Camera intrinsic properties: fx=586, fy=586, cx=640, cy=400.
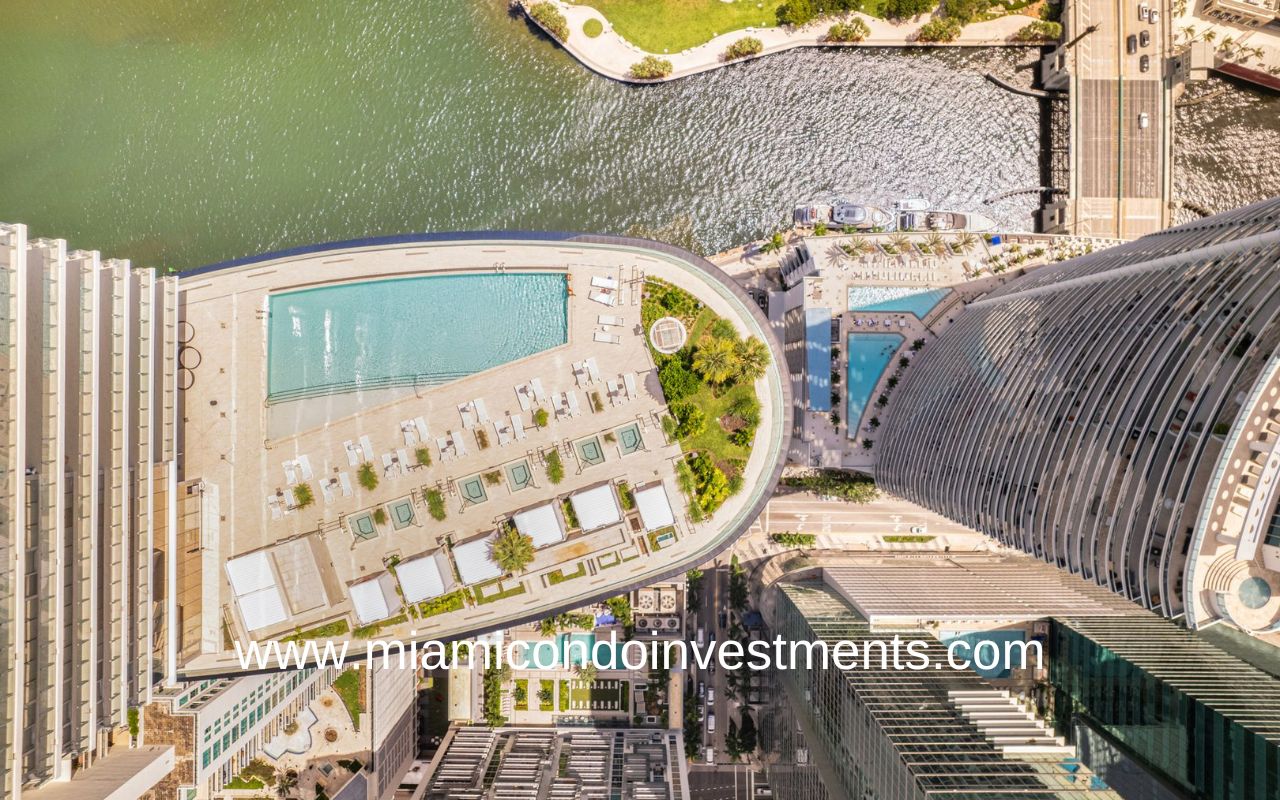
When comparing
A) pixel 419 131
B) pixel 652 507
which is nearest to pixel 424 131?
pixel 419 131

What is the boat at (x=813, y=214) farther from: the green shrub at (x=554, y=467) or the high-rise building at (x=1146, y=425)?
the green shrub at (x=554, y=467)

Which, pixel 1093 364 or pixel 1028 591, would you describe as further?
pixel 1028 591

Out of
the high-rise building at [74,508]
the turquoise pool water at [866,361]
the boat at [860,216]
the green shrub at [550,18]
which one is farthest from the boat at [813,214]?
the high-rise building at [74,508]

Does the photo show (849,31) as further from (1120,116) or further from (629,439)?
(629,439)

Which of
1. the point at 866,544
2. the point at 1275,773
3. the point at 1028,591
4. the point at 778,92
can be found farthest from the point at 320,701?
the point at 778,92

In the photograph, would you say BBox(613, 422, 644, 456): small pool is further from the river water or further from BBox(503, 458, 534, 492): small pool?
the river water

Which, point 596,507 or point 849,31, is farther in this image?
point 849,31

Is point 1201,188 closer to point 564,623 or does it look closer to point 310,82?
point 564,623
